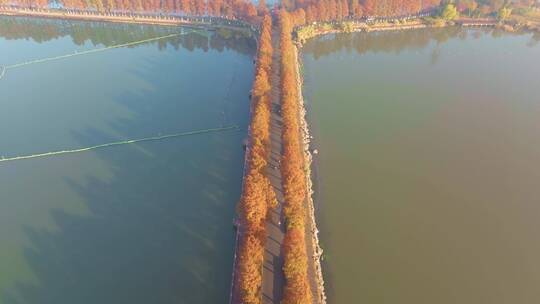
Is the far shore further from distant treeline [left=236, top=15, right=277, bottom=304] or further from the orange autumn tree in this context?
distant treeline [left=236, top=15, right=277, bottom=304]

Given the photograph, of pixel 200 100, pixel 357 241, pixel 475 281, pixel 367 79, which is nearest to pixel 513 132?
pixel 367 79

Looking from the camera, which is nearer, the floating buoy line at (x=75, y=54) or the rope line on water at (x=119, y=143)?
the rope line on water at (x=119, y=143)

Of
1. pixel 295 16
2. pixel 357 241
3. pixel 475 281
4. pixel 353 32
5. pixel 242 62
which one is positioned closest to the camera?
pixel 475 281

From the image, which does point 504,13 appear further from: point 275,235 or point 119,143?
point 119,143

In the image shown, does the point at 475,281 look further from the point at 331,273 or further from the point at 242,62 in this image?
the point at 242,62

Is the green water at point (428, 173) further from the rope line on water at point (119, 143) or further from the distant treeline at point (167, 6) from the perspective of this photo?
the distant treeline at point (167, 6)

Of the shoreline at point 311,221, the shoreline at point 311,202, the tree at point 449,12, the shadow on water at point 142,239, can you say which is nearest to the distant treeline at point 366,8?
the tree at point 449,12
